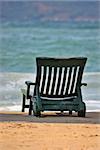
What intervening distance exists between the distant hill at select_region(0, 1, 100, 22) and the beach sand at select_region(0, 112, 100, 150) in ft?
176

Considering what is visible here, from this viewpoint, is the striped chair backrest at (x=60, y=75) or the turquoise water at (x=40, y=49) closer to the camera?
the striped chair backrest at (x=60, y=75)

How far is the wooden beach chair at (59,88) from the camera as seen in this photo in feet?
20.8

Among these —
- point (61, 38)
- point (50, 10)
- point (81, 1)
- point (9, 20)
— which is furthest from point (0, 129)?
point (81, 1)

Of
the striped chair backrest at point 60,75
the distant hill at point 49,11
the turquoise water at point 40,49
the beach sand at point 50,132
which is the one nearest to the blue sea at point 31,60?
the turquoise water at point 40,49

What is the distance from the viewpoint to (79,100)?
643 centimetres

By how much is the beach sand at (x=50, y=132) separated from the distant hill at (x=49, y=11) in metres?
53.5

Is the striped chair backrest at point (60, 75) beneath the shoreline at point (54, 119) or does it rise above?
above

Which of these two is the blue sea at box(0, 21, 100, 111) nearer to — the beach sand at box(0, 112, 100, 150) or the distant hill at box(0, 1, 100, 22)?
the beach sand at box(0, 112, 100, 150)

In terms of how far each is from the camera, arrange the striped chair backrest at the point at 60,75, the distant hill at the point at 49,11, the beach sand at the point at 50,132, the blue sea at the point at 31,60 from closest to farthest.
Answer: the beach sand at the point at 50,132 < the striped chair backrest at the point at 60,75 < the blue sea at the point at 31,60 < the distant hill at the point at 49,11

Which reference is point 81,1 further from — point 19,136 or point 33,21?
point 19,136

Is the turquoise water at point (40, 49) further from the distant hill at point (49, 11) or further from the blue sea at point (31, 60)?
the distant hill at point (49, 11)

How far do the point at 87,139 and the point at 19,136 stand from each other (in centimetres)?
59

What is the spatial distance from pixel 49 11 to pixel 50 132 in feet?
193

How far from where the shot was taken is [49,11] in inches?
2509
